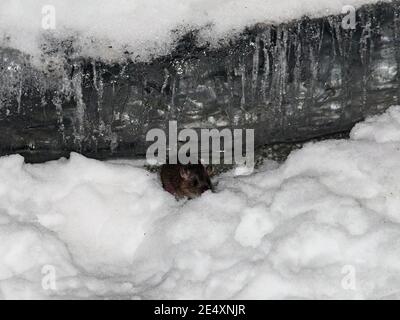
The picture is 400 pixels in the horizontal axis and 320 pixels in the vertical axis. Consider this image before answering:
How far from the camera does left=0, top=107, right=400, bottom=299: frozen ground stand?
3102 millimetres

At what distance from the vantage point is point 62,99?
382 centimetres

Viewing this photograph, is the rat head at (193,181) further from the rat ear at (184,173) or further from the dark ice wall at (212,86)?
the dark ice wall at (212,86)

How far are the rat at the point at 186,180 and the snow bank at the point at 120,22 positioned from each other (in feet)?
2.37

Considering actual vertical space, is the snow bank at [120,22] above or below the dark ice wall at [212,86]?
above

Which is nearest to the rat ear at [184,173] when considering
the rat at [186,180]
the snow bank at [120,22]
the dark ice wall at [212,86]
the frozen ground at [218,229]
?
the rat at [186,180]

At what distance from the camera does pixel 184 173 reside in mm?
3678

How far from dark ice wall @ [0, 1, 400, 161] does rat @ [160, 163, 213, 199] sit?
350mm

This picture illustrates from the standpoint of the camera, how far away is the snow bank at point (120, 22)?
3709 mm

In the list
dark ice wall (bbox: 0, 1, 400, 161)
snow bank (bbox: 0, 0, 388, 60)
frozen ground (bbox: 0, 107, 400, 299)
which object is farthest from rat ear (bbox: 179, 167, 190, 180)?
snow bank (bbox: 0, 0, 388, 60)

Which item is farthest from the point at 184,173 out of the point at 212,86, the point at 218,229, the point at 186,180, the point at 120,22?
the point at 120,22
